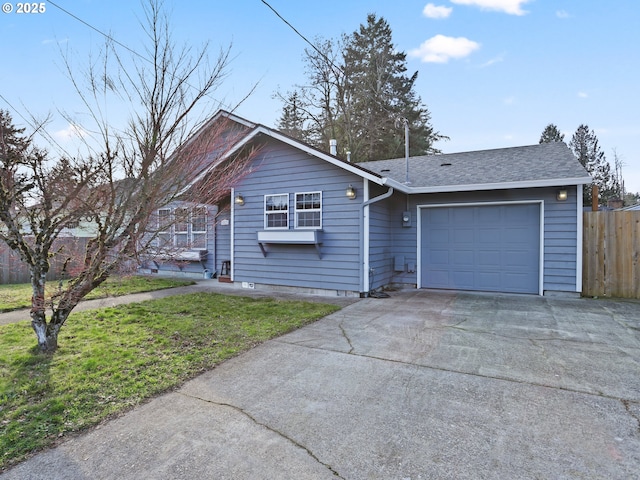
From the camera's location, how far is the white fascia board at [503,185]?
638 cm

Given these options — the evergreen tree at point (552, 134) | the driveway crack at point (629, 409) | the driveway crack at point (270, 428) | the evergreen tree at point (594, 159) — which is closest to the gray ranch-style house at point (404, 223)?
the driveway crack at point (270, 428)

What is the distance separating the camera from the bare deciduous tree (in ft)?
11.4

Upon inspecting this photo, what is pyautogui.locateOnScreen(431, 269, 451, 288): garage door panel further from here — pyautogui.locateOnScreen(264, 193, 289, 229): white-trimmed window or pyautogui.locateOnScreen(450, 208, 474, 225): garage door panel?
pyautogui.locateOnScreen(264, 193, 289, 229): white-trimmed window

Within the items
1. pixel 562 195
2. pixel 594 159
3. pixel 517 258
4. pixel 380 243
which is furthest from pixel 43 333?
pixel 594 159

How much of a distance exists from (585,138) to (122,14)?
35.9m

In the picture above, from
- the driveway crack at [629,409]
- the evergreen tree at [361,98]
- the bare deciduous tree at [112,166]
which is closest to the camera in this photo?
the driveway crack at [629,409]

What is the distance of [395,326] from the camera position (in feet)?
16.1

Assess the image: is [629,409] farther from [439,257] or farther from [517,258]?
[439,257]

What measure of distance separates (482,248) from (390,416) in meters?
6.04

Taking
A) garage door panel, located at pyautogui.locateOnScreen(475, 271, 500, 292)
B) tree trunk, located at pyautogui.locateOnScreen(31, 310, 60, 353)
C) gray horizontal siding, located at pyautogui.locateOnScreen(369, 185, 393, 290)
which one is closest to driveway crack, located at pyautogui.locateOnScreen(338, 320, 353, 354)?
gray horizontal siding, located at pyautogui.locateOnScreen(369, 185, 393, 290)

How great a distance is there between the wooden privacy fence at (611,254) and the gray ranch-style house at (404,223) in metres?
0.42

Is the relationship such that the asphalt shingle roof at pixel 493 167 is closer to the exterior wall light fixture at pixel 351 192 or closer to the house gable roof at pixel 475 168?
the house gable roof at pixel 475 168

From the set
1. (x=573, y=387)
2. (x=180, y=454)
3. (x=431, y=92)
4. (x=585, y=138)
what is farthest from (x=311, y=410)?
(x=585, y=138)

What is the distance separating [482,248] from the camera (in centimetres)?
764
